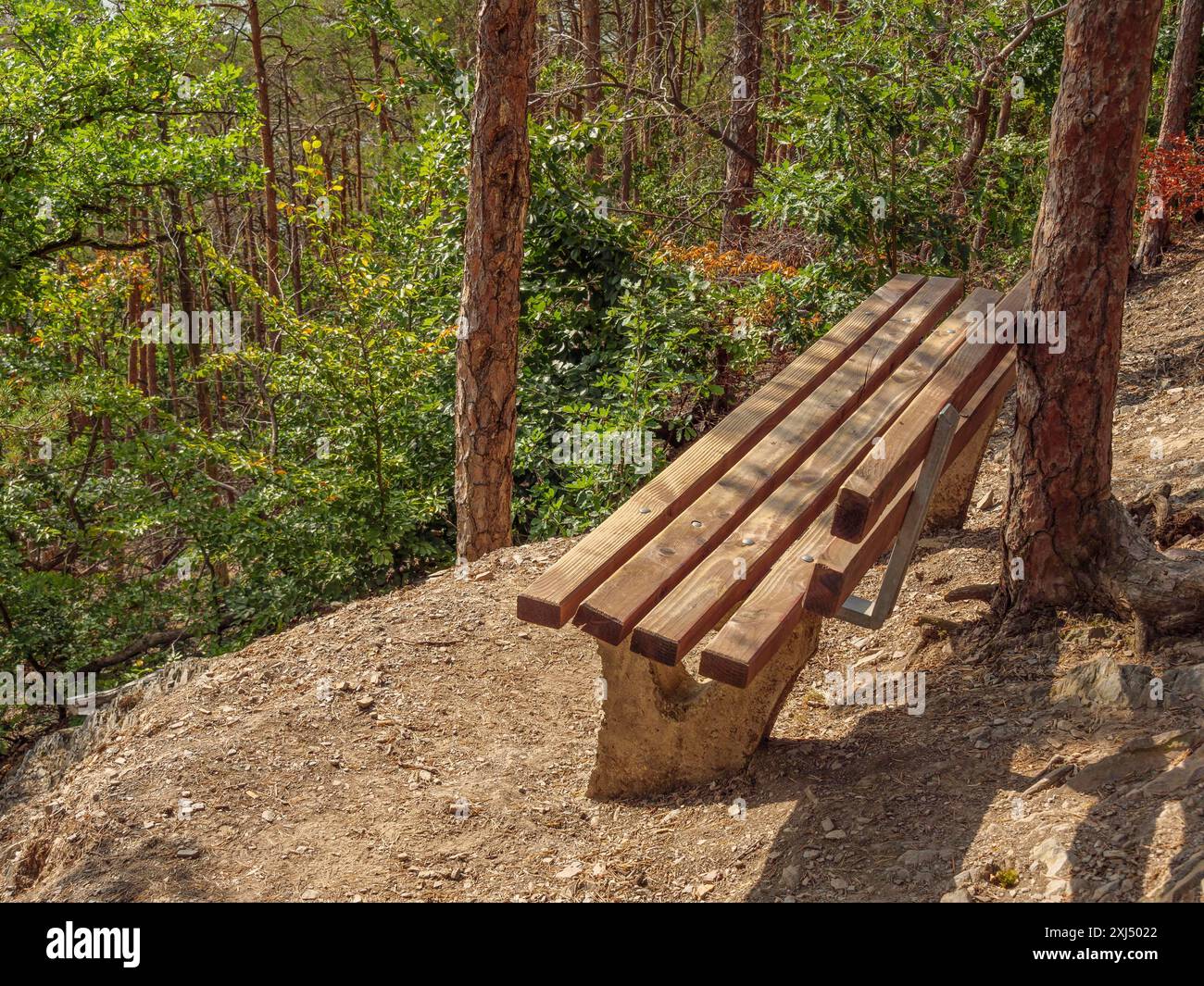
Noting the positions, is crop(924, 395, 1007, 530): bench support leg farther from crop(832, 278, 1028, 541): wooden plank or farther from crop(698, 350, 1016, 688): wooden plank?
crop(698, 350, 1016, 688): wooden plank

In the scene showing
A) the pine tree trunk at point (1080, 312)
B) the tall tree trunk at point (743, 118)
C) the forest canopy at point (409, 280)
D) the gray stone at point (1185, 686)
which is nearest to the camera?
the gray stone at point (1185, 686)

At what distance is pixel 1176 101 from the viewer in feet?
31.3

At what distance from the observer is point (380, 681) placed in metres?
4.27

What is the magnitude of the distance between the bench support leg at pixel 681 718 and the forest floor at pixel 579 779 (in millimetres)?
79

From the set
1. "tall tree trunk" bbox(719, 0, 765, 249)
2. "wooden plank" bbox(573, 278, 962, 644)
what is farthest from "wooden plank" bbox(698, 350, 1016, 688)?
"tall tree trunk" bbox(719, 0, 765, 249)

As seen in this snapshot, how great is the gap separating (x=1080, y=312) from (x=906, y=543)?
987 mm

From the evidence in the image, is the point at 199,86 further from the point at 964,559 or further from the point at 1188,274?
the point at 1188,274

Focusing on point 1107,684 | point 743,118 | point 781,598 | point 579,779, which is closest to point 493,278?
point 579,779

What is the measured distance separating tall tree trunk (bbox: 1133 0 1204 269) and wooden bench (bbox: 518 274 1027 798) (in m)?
6.80

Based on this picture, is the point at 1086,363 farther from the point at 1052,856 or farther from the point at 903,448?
the point at 1052,856

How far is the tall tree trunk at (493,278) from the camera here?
542cm

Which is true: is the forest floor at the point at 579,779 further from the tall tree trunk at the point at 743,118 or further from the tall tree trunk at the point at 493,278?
the tall tree trunk at the point at 743,118

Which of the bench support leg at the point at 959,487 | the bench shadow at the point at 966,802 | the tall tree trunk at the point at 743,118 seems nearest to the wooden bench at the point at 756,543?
the bench shadow at the point at 966,802

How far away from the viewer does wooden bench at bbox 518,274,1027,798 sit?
2500 millimetres
